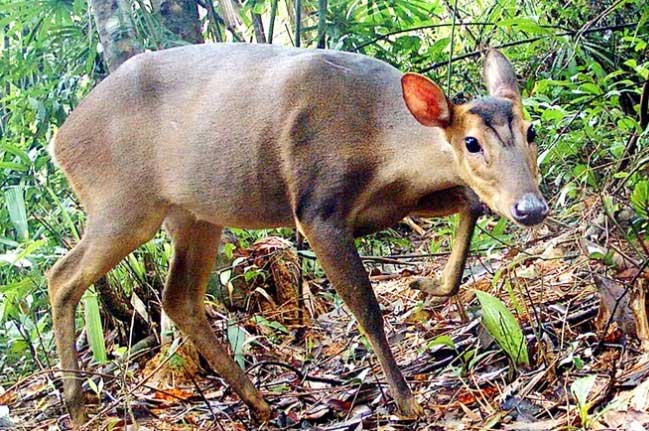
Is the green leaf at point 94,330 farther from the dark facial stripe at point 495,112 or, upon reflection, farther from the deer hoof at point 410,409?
the dark facial stripe at point 495,112

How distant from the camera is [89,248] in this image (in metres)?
4.01

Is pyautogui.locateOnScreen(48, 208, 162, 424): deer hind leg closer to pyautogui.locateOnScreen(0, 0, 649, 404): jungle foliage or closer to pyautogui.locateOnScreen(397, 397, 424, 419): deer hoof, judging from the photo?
pyautogui.locateOnScreen(0, 0, 649, 404): jungle foliage

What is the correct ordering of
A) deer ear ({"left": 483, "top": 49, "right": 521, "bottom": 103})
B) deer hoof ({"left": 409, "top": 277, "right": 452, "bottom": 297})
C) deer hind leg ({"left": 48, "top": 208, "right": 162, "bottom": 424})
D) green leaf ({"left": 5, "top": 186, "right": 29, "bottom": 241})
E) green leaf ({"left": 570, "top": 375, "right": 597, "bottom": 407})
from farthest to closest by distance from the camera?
green leaf ({"left": 5, "top": 186, "right": 29, "bottom": 241})
deer hind leg ({"left": 48, "top": 208, "right": 162, "bottom": 424})
deer hoof ({"left": 409, "top": 277, "right": 452, "bottom": 297})
deer ear ({"left": 483, "top": 49, "right": 521, "bottom": 103})
green leaf ({"left": 570, "top": 375, "right": 597, "bottom": 407})

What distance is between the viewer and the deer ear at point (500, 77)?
3.46 metres

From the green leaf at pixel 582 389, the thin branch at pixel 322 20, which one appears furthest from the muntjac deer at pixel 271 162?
the thin branch at pixel 322 20

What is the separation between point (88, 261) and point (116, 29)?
137cm

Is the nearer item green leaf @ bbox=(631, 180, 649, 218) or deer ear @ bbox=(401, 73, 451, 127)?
green leaf @ bbox=(631, 180, 649, 218)

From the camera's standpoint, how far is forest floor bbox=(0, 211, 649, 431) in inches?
121

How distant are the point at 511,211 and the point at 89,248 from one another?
6.46ft

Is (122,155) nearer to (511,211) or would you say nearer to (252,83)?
(252,83)

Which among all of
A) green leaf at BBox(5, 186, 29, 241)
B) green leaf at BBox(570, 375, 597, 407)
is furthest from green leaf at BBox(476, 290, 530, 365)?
green leaf at BBox(5, 186, 29, 241)

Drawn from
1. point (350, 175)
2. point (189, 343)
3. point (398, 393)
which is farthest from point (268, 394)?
point (350, 175)

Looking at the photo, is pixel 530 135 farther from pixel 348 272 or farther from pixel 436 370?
pixel 436 370

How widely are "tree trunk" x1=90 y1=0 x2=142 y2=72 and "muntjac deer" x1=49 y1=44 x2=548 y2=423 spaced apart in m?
0.64
